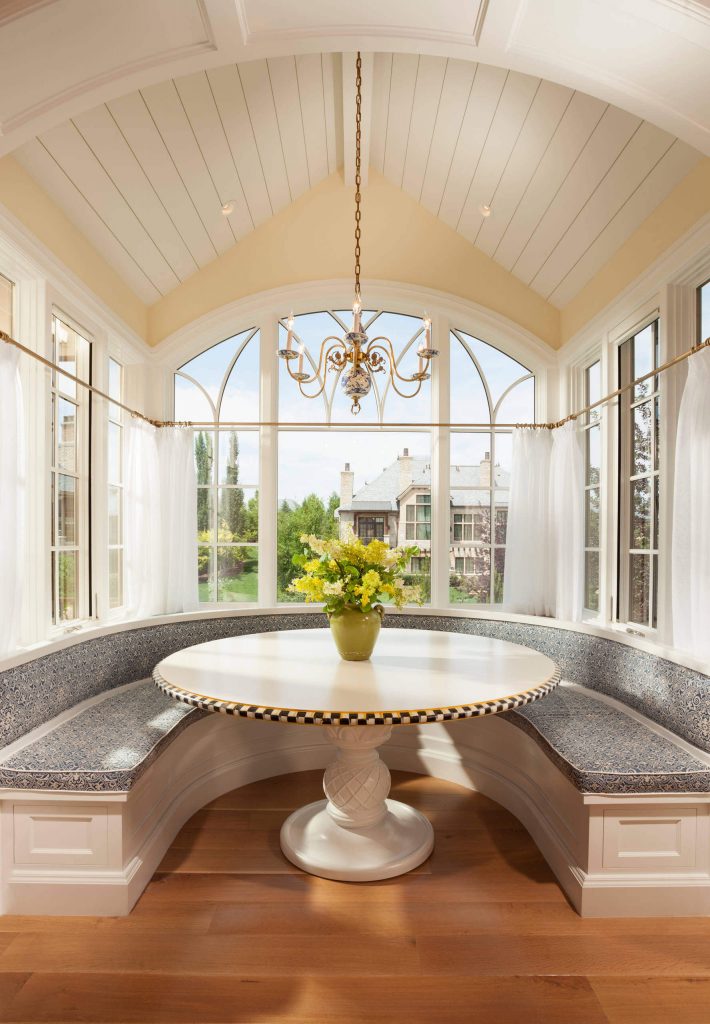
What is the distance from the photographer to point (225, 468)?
3.88 meters

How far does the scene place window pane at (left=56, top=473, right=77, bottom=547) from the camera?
286cm

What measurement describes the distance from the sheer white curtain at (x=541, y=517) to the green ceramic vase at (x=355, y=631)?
1.51 meters

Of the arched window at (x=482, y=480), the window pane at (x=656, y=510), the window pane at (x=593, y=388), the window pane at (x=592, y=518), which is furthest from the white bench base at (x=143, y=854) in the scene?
the window pane at (x=593, y=388)

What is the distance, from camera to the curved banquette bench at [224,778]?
193 cm

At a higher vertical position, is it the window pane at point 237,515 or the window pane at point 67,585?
the window pane at point 237,515

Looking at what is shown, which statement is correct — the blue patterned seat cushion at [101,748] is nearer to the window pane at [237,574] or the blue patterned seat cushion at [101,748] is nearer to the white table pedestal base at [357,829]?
the white table pedestal base at [357,829]

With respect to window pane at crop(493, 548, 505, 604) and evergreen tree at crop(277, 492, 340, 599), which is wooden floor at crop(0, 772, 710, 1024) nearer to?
window pane at crop(493, 548, 505, 604)

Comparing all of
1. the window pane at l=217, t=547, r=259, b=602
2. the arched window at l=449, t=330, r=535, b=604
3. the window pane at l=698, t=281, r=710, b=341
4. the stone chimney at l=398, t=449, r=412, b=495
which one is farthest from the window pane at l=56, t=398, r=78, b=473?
the window pane at l=698, t=281, r=710, b=341

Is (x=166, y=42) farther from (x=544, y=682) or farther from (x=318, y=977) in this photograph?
(x=318, y=977)

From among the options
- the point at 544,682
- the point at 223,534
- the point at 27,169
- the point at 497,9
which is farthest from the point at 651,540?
the point at 27,169

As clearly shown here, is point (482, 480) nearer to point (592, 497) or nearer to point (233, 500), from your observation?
point (592, 497)

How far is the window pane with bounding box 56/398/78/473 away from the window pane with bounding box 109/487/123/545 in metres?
0.45

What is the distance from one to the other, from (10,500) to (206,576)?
1821mm

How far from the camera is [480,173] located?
10.5 ft
